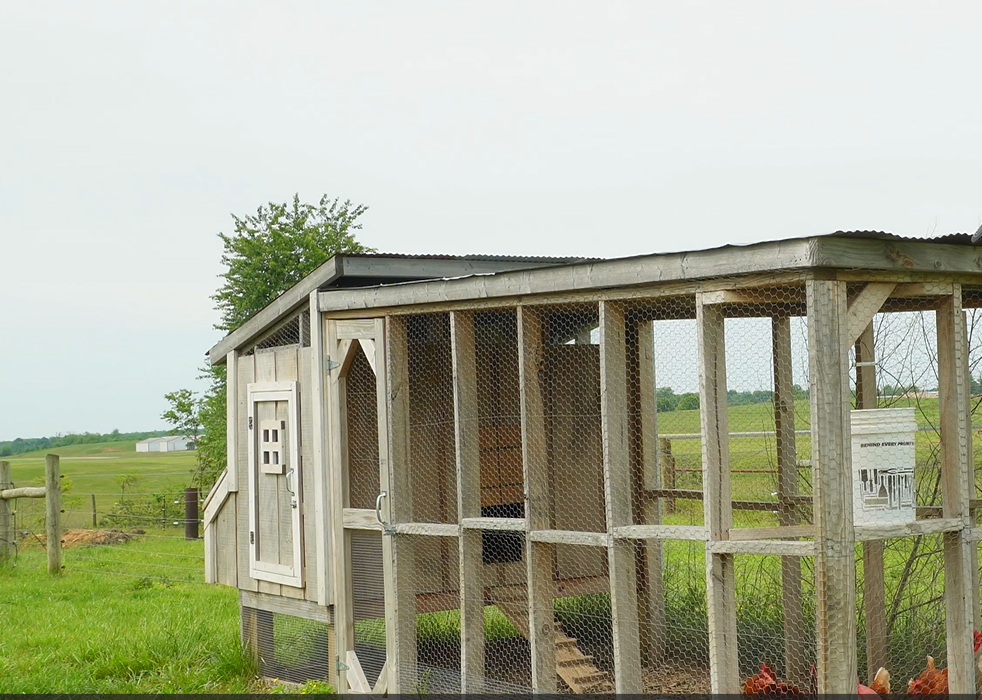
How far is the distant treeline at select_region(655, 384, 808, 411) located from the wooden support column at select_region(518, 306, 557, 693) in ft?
2.85

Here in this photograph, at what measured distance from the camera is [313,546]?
7.21m

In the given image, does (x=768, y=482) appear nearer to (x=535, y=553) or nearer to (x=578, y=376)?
(x=578, y=376)

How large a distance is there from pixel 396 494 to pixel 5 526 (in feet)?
31.5

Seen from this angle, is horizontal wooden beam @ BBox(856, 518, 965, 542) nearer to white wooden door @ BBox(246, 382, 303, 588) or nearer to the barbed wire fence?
white wooden door @ BBox(246, 382, 303, 588)

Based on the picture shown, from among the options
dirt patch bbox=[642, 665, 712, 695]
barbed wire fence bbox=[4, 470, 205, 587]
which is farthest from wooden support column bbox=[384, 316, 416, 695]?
barbed wire fence bbox=[4, 470, 205, 587]

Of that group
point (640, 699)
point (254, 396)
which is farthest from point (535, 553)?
point (254, 396)

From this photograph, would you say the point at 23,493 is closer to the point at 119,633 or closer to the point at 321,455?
the point at 119,633

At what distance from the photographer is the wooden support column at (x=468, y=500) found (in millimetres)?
6258

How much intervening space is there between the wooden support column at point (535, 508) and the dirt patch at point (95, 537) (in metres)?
13.0

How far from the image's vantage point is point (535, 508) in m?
5.91

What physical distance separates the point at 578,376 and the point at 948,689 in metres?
3.28

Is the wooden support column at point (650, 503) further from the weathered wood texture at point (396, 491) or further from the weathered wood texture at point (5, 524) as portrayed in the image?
the weathered wood texture at point (5, 524)

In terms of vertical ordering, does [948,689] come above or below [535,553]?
below

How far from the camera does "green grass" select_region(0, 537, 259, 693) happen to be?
7578 mm
